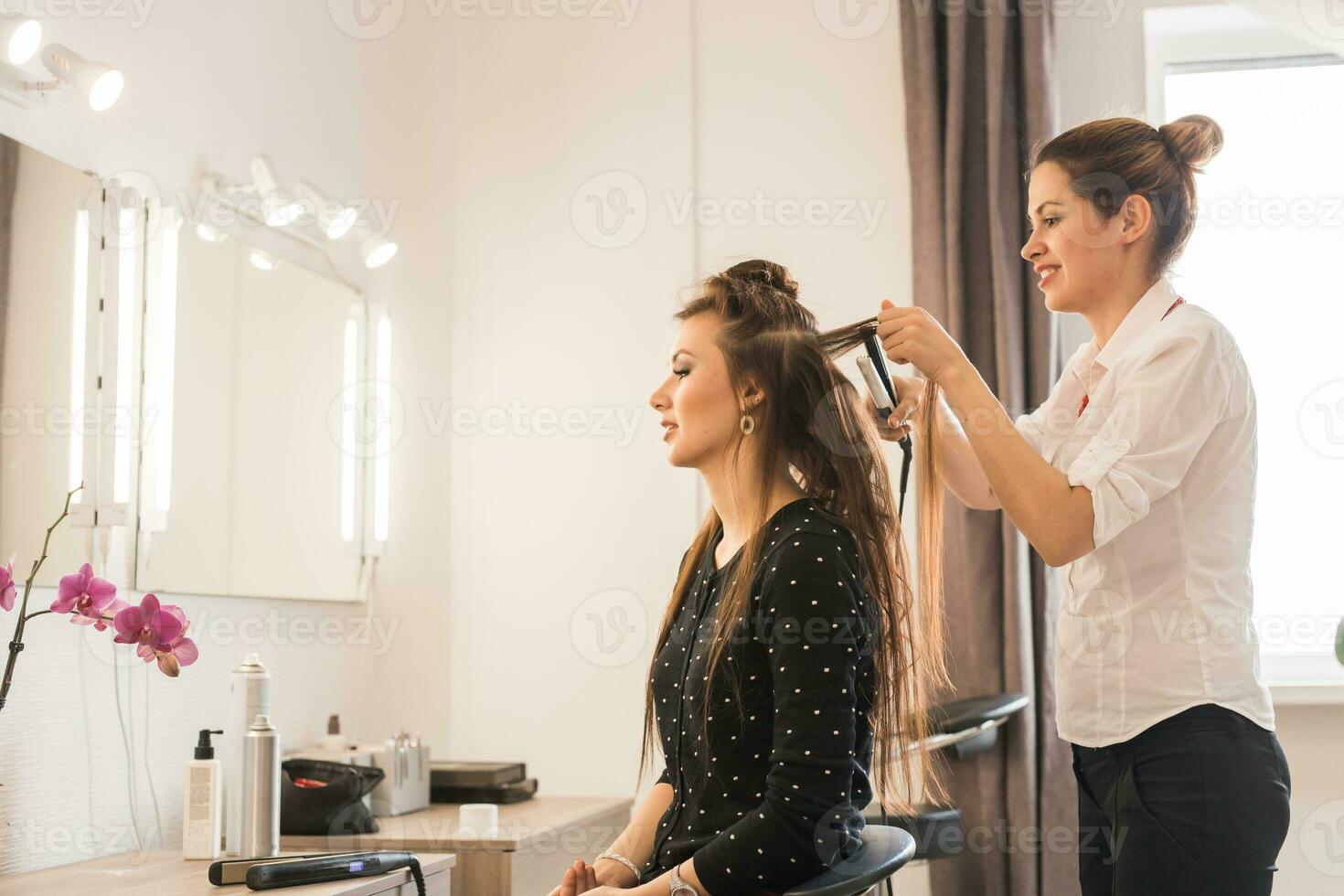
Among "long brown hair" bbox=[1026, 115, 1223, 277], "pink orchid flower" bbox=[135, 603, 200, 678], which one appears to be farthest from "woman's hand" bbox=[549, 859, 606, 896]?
"long brown hair" bbox=[1026, 115, 1223, 277]

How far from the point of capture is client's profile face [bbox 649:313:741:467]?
1492 millimetres

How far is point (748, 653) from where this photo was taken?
133 centimetres

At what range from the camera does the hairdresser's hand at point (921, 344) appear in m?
1.47

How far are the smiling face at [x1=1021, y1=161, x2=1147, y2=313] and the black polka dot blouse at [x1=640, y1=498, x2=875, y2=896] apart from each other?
1.48ft

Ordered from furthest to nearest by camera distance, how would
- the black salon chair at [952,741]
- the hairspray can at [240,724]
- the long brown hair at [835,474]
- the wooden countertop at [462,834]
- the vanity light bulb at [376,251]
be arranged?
the vanity light bulb at [376,251], the black salon chair at [952,741], the wooden countertop at [462,834], the hairspray can at [240,724], the long brown hair at [835,474]

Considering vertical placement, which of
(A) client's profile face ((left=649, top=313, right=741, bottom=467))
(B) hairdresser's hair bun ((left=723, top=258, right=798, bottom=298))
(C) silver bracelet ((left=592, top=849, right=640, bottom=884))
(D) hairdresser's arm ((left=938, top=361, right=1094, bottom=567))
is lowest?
(C) silver bracelet ((left=592, top=849, right=640, bottom=884))

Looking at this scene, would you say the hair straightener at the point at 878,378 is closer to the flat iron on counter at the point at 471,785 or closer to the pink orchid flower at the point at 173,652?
the pink orchid flower at the point at 173,652

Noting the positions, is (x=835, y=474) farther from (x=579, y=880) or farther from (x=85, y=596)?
(x=85, y=596)

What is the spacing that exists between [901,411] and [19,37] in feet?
4.17

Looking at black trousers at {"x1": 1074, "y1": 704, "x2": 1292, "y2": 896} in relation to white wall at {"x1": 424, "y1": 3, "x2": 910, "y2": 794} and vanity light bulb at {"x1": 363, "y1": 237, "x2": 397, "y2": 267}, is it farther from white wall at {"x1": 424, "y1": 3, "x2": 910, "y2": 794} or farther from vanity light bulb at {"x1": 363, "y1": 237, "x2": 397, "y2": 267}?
vanity light bulb at {"x1": 363, "y1": 237, "x2": 397, "y2": 267}

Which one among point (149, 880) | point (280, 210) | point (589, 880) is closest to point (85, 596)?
point (149, 880)

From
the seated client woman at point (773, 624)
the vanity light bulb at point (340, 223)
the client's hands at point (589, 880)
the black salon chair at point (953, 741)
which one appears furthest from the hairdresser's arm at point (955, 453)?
the vanity light bulb at point (340, 223)

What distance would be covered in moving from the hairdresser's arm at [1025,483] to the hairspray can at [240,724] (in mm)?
1076

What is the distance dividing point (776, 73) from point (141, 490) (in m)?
1.76
